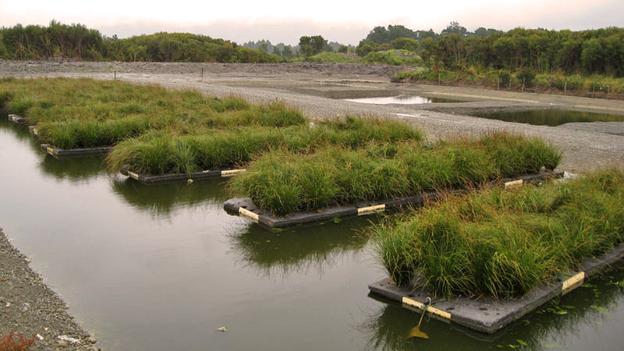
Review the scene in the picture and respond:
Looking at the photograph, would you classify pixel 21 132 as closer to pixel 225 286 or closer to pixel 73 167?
pixel 73 167

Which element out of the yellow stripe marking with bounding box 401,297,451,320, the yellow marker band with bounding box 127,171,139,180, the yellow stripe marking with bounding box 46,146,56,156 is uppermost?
the yellow stripe marking with bounding box 46,146,56,156

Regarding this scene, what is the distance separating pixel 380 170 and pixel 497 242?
317cm

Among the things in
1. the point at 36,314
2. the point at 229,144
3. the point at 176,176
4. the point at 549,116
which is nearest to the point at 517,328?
the point at 36,314

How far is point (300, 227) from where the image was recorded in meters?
6.93

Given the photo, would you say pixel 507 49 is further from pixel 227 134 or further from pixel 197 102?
pixel 227 134

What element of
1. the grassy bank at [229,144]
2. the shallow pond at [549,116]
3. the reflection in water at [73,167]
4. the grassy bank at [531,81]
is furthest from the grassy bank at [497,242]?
the grassy bank at [531,81]

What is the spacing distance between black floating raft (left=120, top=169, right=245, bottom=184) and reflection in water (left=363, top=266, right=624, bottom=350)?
193 inches

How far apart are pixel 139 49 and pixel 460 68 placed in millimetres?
31625

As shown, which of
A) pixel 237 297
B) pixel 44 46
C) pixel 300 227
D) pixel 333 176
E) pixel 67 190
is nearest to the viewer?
pixel 237 297

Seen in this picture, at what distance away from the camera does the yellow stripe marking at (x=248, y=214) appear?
7141mm

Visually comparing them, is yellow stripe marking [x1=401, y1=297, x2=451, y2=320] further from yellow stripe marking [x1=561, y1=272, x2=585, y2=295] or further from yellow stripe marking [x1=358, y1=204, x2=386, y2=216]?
yellow stripe marking [x1=358, y1=204, x2=386, y2=216]

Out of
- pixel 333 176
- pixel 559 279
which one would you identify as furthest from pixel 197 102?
pixel 559 279

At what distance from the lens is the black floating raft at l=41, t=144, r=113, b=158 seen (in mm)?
11578

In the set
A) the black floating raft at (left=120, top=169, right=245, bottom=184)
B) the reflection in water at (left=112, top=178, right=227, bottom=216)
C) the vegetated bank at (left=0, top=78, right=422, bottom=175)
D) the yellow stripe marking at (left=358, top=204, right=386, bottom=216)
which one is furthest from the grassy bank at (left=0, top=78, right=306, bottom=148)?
the yellow stripe marking at (left=358, top=204, right=386, bottom=216)
